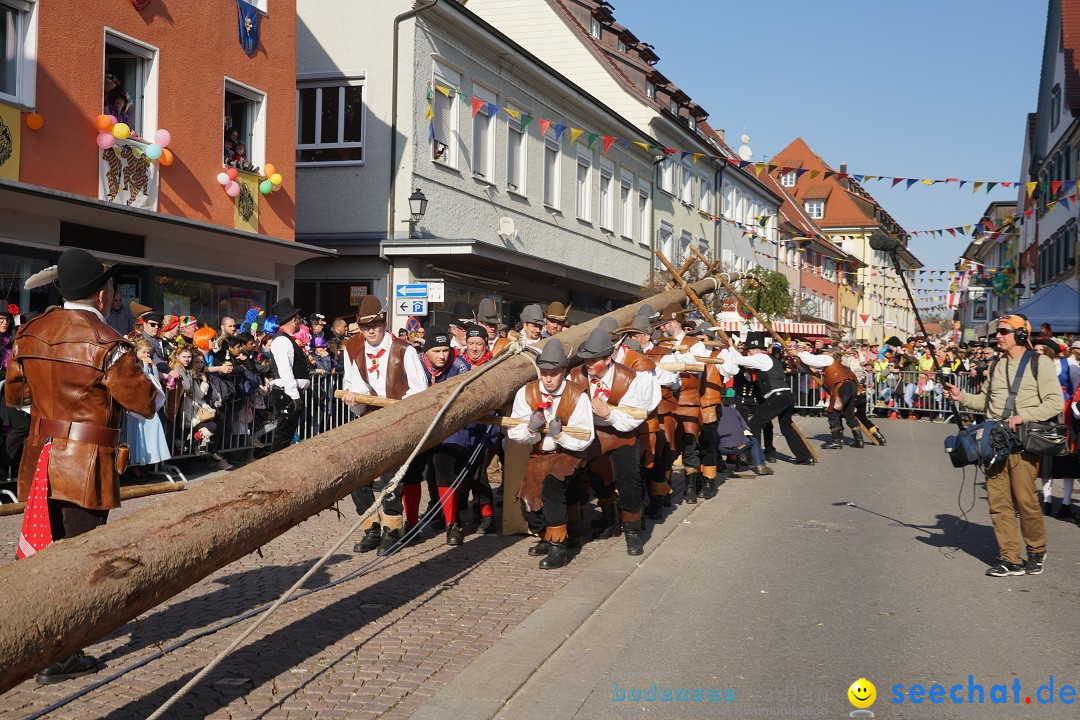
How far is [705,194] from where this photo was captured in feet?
137

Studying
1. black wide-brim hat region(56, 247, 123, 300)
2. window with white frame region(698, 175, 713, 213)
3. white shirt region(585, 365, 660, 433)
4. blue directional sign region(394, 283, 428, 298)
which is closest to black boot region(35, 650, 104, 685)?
black wide-brim hat region(56, 247, 123, 300)

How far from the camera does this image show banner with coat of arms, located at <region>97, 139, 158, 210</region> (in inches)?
515

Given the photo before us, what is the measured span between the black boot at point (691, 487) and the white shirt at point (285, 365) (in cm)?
415

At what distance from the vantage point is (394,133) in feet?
65.6

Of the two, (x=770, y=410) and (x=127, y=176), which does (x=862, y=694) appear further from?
(x=127, y=176)

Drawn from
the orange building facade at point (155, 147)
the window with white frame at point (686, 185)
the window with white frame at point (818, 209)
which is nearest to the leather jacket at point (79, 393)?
the orange building facade at point (155, 147)

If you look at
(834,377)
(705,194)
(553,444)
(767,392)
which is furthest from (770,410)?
(705,194)

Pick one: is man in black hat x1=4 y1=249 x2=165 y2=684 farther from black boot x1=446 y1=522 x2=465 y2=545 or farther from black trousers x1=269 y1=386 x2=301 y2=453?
black trousers x1=269 y1=386 x2=301 y2=453

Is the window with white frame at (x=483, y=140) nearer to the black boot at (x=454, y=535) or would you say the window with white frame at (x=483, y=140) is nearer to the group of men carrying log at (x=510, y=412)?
the group of men carrying log at (x=510, y=412)

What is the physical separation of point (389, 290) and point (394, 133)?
296 centimetres

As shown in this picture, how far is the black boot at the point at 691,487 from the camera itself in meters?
10.9

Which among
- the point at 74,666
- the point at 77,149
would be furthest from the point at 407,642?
the point at 77,149

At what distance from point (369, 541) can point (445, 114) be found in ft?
49.8

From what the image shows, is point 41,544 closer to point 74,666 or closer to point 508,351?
point 74,666
